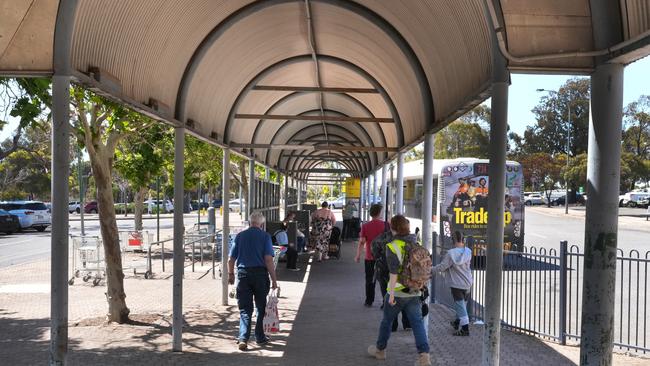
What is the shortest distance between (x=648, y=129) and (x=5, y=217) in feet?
173

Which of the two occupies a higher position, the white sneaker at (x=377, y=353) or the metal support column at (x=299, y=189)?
the metal support column at (x=299, y=189)

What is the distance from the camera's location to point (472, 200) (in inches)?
723

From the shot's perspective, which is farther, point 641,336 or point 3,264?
point 3,264

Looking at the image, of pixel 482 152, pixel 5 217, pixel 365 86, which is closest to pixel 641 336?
pixel 365 86

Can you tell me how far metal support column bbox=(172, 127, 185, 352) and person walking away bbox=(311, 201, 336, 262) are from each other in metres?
9.24

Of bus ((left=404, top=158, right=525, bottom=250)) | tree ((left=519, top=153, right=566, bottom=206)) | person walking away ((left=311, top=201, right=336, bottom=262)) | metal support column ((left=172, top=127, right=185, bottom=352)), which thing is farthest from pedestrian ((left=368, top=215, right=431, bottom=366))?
tree ((left=519, top=153, right=566, bottom=206))

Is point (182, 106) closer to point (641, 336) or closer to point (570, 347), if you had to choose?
point (570, 347)

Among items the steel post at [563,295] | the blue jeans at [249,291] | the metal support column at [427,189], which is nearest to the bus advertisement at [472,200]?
the steel post at [563,295]

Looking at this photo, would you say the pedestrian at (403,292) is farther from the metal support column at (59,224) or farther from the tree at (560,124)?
the tree at (560,124)

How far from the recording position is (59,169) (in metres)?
4.47

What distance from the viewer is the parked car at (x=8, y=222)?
1287 inches

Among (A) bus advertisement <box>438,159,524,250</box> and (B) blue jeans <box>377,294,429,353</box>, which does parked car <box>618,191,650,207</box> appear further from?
(B) blue jeans <box>377,294,429,353</box>

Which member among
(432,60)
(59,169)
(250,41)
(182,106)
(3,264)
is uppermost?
(250,41)

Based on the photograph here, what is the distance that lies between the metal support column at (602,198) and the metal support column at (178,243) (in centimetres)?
462
